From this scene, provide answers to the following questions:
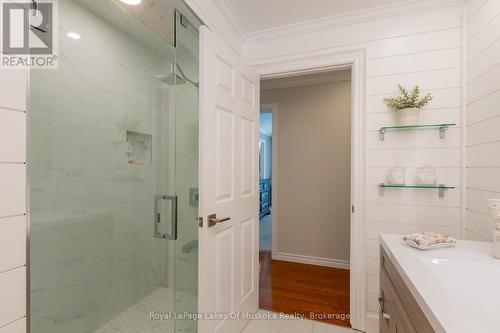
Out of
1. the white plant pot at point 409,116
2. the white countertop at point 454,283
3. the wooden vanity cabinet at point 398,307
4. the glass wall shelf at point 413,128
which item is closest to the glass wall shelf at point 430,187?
the glass wall shelf at point 413,128

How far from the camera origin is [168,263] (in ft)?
5.34

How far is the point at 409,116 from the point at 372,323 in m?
1.57

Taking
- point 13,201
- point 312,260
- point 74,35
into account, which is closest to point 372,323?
point 312,260

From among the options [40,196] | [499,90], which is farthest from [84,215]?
[499,90]

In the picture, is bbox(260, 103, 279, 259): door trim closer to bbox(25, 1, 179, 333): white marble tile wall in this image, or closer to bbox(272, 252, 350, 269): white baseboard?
bbox(272, 252, 350, 269): white baseboard

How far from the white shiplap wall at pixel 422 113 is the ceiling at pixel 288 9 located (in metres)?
0.11

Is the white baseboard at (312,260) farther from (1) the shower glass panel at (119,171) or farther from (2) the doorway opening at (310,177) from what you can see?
(1) the shower glass panel at (119,171)

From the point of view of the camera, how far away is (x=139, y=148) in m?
1.53

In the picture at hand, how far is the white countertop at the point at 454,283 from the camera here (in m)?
0.61

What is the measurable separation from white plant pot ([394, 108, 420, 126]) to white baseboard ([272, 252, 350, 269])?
2031mm

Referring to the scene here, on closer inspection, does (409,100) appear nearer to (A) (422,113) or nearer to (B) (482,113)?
(A) (422,113)

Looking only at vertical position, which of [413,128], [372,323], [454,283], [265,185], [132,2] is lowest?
[372,323]

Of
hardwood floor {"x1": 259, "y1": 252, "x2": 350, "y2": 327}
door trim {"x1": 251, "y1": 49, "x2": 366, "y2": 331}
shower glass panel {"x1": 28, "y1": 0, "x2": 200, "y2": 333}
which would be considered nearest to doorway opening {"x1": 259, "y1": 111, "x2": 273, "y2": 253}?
hardwood floor {"x1": 259, "y1": 252, "x2": 350, "y2": 327}

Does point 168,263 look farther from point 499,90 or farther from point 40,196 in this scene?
point 499,90
